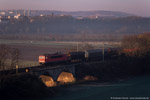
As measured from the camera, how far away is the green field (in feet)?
48.7

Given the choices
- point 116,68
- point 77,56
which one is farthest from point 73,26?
point 77,56

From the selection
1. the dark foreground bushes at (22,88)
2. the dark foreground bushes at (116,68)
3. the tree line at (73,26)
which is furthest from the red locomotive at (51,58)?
the tree line at (73,26)

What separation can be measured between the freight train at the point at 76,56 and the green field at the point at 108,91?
11.1 feet

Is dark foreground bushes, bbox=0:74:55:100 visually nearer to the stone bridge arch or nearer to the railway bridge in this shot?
the railway bridge

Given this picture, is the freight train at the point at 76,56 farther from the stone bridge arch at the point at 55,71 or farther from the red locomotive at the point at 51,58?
the stone bridge arch at the point at 55,71

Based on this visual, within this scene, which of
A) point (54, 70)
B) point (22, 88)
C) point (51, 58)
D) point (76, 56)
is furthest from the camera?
point (76, 56)

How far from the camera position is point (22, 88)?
14.4m

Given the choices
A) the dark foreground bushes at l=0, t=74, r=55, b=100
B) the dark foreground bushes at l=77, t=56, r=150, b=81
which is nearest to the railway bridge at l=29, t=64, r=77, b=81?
the dark foreground bushes at l=77, t=56, r=150, b=81

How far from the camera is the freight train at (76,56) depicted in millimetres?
19752

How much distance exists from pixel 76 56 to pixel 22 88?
900 centimetres

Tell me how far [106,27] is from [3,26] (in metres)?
26.0

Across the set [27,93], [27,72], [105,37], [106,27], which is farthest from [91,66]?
[106,27]

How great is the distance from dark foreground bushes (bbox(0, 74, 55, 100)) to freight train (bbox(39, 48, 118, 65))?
4075 mm

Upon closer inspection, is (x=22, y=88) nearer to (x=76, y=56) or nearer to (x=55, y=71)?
(x=55, y=71)
